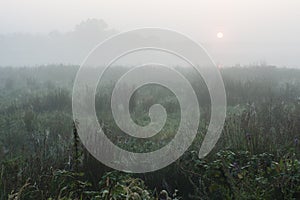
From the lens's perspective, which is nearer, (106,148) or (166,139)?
(106,148)

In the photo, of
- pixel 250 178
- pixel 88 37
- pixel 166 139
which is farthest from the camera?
pixel 88 37

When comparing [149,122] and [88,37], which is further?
[88,37]

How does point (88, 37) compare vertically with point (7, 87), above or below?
above

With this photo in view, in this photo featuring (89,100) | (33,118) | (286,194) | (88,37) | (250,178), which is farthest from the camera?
(88,37)

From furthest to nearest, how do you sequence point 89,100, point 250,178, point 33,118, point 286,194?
point 89,100 → point 33,118 → point 250,178 → point 286,194

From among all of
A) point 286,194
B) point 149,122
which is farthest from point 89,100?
point 286,194

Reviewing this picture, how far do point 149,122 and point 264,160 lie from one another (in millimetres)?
3282

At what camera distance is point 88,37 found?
4419cm

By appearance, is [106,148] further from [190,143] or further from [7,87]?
[7,87]

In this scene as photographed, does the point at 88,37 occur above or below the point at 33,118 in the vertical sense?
above

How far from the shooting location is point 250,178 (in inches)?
122

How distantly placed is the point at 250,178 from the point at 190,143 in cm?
110

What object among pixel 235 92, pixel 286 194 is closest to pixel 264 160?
pixel 286 194

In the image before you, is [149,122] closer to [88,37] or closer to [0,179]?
[0,179]
